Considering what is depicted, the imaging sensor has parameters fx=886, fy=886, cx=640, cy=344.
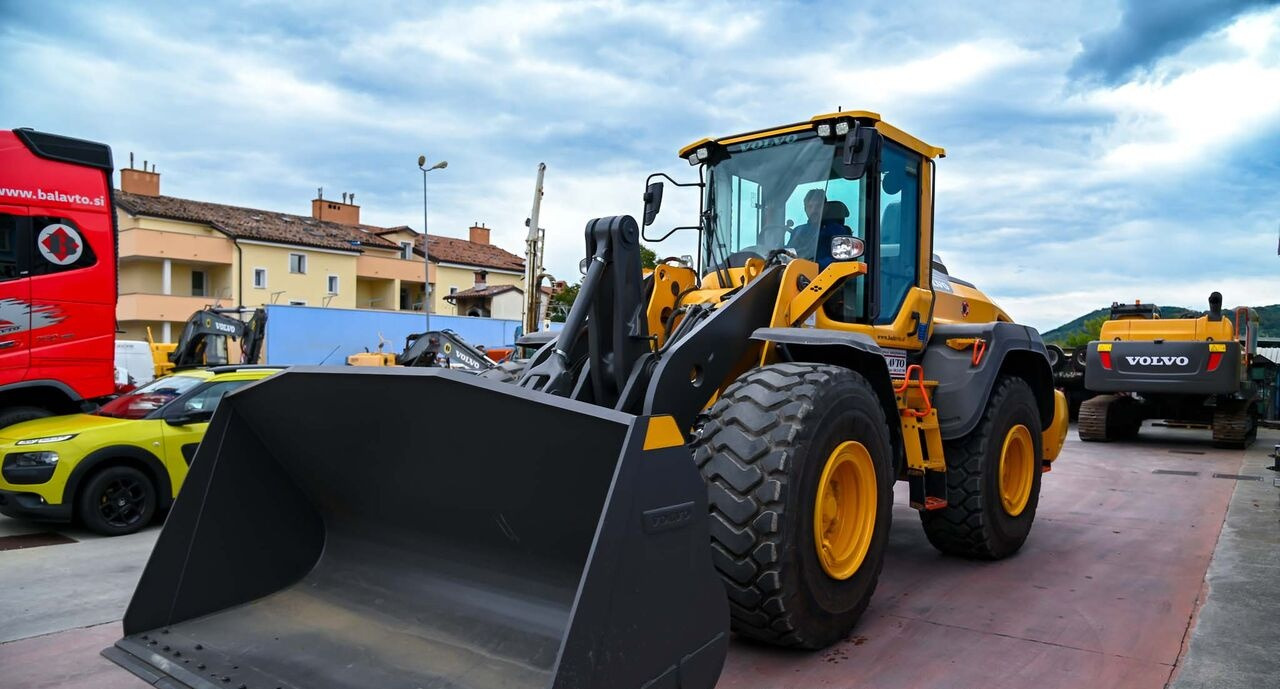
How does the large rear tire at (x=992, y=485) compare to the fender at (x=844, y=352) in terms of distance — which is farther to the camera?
the large rear tire at (x=992, y=485)

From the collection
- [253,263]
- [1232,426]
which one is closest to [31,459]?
[1232,426]

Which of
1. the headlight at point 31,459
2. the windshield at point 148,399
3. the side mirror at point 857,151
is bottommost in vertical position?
the headlight at point 31,459

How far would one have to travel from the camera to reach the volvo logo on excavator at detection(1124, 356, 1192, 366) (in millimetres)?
14500

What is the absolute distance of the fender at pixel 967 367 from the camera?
19.0 ft

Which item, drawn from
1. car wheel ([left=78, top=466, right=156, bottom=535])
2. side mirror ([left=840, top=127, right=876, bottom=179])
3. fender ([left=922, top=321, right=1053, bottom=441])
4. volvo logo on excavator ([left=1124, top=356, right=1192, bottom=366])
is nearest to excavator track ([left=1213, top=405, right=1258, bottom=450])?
volvo logo on excavator ([left=1124, top=356, right=1192, bottom=366])

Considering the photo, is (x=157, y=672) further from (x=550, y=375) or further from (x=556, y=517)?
(x=550, y=375)

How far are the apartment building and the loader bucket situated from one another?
36.8 meters

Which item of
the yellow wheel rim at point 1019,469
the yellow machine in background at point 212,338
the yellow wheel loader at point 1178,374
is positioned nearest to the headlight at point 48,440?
the yellow machine in background at point 212,338

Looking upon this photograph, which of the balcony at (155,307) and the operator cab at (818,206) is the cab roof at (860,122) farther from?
the balcony at (155,307)

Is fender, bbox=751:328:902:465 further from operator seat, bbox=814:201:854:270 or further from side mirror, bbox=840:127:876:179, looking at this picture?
side mirror, bbox=840:127:876:179

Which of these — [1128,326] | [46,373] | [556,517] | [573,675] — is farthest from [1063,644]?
[1128,326]

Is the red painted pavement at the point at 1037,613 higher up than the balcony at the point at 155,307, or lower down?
lower down

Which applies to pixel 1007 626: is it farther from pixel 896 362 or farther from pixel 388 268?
pixel 388 268

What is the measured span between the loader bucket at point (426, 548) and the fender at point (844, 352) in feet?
5.24
